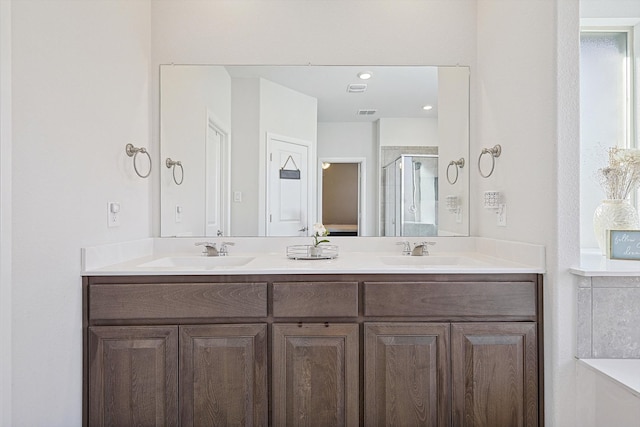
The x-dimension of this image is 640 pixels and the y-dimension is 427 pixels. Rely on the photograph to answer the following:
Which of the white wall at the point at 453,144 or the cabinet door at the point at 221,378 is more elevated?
the white wall at the point at 453,144

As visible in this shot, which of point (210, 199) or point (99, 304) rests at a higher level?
point (210, 199)

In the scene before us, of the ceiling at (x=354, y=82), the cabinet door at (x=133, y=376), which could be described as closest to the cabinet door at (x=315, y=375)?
the cabinet door at (x=133, y=376)

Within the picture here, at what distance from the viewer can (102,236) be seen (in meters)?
1.79

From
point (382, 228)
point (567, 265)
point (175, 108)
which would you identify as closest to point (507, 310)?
point (567, 265)

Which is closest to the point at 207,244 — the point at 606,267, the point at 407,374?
the point at 407,374

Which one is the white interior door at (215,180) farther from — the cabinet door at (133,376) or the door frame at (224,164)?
the cabinet door at (133,376)

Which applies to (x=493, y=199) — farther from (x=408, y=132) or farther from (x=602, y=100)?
(x=602, y=100)

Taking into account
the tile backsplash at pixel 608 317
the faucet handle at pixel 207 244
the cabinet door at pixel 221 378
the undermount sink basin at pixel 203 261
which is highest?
the faucet handle at pixel 207 244

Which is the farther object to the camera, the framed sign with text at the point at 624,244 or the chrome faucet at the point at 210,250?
the chrome faucet at the point at 210,250

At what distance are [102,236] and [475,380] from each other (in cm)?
176

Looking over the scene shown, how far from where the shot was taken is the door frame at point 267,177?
2322 millimetres

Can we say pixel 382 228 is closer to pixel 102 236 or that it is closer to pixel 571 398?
pixel 571 398

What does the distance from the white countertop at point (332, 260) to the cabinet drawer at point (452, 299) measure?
6 centimetres

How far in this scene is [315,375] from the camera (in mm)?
1665
